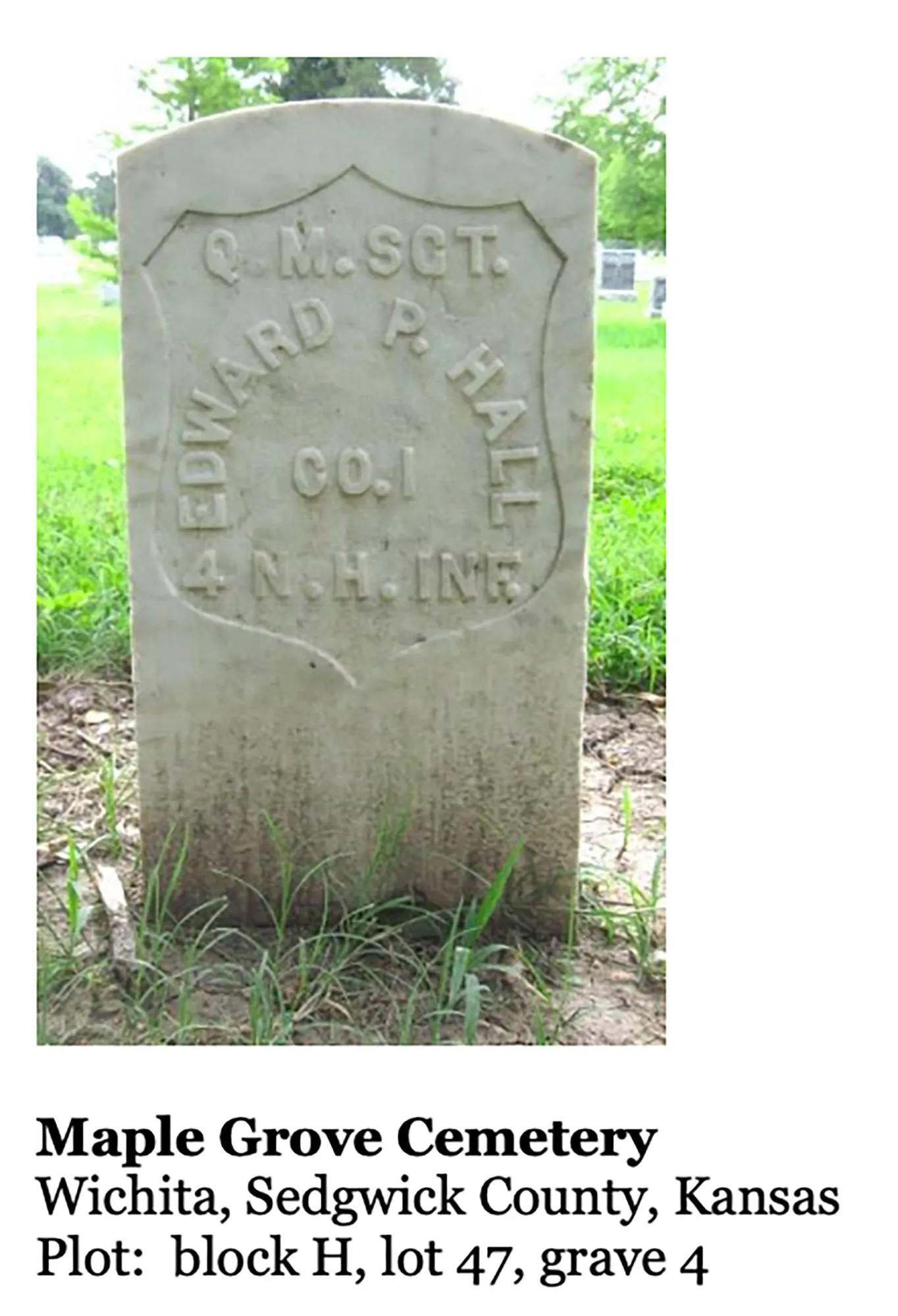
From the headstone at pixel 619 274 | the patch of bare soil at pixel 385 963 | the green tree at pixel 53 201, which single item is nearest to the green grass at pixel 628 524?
the patch of bare soil at pixel 385 963

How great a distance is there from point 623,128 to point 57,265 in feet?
12.5

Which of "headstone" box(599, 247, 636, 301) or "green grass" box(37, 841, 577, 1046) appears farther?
"headstone" box(599, 247, 636, 301)

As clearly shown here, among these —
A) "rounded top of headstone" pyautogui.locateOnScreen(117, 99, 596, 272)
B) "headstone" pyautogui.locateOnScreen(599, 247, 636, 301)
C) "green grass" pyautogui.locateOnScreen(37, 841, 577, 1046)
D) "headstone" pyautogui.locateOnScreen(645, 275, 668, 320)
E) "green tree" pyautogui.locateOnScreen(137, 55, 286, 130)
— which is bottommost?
"green grass" pyautogui.locateOnScreen(37, 841, 577, 1046)

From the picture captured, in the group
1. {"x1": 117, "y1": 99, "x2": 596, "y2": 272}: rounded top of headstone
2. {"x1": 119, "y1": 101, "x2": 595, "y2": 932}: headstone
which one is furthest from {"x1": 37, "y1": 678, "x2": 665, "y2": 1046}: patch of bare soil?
{"x1": 117, "y1": 99, "x2": 596, "y2": 272}: rounded top of headstone

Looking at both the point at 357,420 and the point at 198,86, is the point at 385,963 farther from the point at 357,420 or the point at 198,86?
the point at 198,86

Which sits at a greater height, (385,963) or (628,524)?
(628,524)

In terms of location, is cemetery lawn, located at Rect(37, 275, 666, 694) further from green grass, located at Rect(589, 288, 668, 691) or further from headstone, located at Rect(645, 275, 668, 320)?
headstone, located at Rect(645, 275, 668, 320)

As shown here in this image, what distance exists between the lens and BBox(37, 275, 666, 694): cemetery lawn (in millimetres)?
3926

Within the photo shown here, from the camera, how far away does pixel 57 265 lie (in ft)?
27.8

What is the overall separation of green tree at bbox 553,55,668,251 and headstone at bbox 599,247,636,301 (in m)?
1.17

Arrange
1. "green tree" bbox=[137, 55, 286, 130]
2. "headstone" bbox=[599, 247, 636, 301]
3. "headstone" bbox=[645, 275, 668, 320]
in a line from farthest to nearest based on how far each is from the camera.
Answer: "headstone" bbox=[599, 247, 636, 301], "headstone" bbox=[645, 275, 668, 320], "green tree" bbox=[137, 55, 286, 130]

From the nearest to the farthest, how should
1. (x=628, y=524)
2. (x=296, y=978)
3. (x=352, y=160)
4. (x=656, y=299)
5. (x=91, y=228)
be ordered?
(x=352, y=160) < (x=296, y=978) < (x=628, y=524) < (x=91, y=228) < (x=656, y=299)

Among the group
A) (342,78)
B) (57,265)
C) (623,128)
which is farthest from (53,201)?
(623,128)

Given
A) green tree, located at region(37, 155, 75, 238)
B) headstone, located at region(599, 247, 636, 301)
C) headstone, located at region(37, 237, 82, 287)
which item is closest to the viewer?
green tree, located at region(37, 155, 75, 238)
